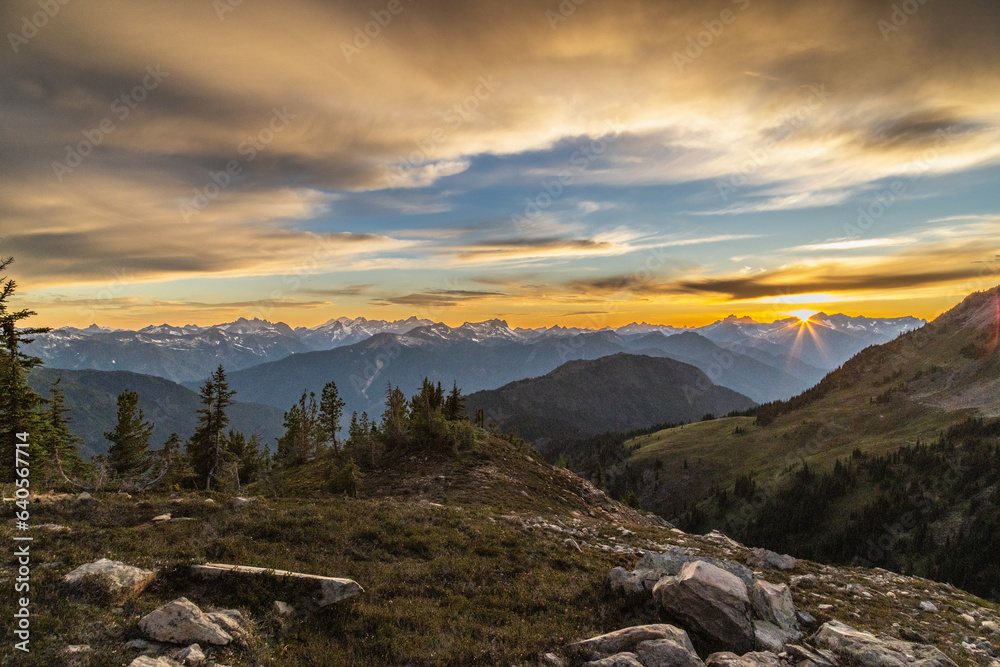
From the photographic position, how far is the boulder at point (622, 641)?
1179 cm

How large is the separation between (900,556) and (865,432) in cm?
10284

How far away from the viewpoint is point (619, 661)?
10.8 m

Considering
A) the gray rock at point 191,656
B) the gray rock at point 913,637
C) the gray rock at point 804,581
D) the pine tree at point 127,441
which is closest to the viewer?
the gray rock at point 191,656

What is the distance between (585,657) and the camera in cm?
1182

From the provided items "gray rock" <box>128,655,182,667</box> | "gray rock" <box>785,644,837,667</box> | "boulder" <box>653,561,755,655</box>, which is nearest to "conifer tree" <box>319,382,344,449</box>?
"gray rock" <box>128,655,182,667</box>

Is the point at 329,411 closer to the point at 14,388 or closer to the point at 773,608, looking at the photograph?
the point at 14,388

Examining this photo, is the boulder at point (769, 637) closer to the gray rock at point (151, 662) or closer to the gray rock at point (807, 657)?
the gray rock at point (807, 657)

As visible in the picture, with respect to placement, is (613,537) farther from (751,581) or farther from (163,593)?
(163,593)

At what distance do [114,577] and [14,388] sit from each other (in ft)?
104

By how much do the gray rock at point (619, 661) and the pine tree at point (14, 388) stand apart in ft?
128

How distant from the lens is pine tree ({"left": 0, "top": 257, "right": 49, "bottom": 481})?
29.3m

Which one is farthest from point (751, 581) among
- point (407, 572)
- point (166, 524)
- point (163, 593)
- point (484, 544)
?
point (166, 524)

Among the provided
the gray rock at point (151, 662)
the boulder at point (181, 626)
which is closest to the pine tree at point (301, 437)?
the boulder at point (181, 626)

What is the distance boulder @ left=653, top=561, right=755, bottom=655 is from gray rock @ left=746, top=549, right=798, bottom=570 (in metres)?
11.1
